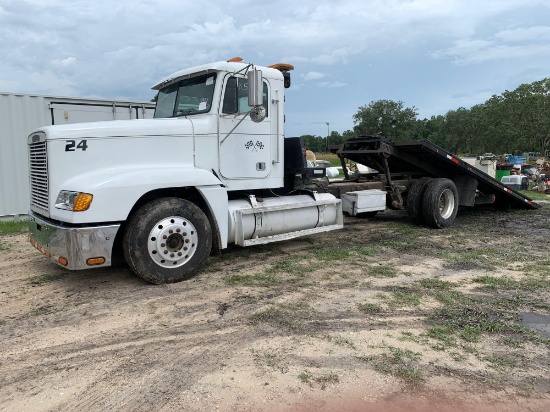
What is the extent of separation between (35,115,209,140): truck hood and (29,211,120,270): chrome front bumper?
1061mm

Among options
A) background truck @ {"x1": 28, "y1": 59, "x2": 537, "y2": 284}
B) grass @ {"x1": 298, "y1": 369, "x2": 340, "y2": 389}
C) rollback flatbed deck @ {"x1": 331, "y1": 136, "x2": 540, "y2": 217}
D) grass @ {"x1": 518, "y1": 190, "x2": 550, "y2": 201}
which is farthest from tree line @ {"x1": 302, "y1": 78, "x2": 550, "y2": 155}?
grass @ {"x1": 298, "y1": 369, "x2": 340, "y2": 389}

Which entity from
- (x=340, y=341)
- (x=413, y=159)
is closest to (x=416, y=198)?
(x=413, y=159)

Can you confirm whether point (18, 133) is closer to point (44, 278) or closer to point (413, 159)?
point (44, 278)

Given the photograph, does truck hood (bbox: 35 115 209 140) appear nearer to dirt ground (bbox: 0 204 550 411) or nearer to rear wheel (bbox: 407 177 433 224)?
dirt ground (bbox: 0 204 550 411)

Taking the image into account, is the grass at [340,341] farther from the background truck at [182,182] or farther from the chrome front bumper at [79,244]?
the chrome front bumper at [79,244]

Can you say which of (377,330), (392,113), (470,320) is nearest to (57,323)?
(377,330)

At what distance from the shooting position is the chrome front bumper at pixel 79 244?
4770 millimetres

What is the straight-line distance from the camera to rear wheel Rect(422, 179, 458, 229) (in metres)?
8.94

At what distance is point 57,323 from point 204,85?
3.51 metres

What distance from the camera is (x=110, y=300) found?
4938mm

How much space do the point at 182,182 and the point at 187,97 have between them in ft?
5.05

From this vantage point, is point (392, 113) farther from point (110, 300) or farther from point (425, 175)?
point (110, 300)

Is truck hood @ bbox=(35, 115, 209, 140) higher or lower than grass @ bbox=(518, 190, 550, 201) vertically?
higher

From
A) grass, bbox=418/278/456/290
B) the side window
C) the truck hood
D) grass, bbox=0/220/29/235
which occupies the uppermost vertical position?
the side window
